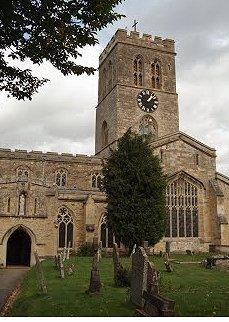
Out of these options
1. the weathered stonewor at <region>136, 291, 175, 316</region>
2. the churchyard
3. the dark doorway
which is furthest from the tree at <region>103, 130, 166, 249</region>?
the weathered stonewor at <region>136, 291, 175, 316</region>

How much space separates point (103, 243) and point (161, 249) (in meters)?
5.15

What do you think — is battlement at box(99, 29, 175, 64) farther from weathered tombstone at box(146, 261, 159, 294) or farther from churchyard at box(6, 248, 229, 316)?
weathered tombstone at box(146, 261, 159, 294)

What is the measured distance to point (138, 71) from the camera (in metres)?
49.2

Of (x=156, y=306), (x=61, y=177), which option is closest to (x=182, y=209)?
(x=61, y=177)

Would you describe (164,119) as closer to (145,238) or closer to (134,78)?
(134,78)

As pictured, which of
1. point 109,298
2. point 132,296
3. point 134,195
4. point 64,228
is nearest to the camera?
point 132,296

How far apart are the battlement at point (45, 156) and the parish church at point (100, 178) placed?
0.31ft

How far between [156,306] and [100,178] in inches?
1180

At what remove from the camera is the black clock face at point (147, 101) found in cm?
4734

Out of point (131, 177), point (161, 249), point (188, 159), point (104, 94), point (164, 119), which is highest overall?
point (104, 94)

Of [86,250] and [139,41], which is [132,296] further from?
[139,41]

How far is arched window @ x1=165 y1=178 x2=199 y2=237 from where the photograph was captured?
34062 mm

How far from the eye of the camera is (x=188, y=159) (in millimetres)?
36281

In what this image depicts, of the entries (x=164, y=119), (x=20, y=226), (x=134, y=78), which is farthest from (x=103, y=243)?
(x=134, y=78)
